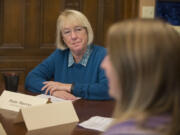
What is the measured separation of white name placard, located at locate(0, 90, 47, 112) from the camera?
1.64 metres

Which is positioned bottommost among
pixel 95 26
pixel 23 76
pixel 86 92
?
pixel 23 76

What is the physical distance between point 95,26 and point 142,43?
2923 mm

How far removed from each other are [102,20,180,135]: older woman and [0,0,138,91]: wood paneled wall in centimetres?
270

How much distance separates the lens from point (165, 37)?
783 millimetres

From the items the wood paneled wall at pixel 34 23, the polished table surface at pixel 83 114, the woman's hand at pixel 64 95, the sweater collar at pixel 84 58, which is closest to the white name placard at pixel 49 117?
the polished table surface at pixel 83 114

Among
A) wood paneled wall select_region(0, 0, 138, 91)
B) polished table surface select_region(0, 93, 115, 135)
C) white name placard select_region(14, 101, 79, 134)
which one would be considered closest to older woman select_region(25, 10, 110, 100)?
polished table surface select_region(0, 93, 115, 135)

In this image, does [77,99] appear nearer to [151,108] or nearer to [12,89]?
[12,89]

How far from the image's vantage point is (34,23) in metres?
3.52

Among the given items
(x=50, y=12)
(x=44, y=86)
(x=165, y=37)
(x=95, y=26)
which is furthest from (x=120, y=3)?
(x=165, y=37)

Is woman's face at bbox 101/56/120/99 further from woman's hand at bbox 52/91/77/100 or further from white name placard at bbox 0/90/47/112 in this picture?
woman's hand at bbox 52/91/77/100

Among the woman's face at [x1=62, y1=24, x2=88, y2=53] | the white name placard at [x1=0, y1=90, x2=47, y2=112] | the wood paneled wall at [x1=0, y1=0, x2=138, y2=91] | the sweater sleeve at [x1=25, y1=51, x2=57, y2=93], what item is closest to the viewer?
the white name placard at [x1=0, y1=90, x2=47, y2=112]

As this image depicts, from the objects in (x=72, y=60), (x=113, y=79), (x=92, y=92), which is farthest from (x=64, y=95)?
(x=113, y=79)

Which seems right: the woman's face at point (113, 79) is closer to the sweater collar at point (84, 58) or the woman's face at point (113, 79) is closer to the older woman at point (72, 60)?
the older woman at point (72, 60)

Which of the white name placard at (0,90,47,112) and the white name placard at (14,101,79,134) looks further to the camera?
the white name placard at (0,90,47,112)
